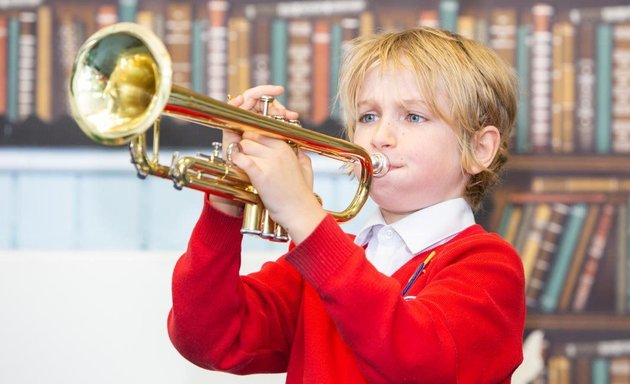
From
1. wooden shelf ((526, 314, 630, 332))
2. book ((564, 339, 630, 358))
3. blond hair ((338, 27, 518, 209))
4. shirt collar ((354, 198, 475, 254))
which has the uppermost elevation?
blond hair ((338, 27, 518, 209))

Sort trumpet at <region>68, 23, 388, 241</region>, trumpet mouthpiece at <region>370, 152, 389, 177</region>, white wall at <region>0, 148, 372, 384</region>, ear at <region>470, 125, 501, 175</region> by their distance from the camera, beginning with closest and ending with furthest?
trumpet at <region>68, 23, 388, 241</region> < trumpet mouthpiece at <region>370, 152, 389, 177</region> < ear at <region>470, 125, 501, 175</region> < white wall at <region>0, 148, 372, 384</region>

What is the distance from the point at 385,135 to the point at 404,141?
30mm

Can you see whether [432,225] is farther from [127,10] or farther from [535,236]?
[127,10]

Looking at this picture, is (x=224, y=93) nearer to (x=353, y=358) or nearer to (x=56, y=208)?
(x=56, y=208)

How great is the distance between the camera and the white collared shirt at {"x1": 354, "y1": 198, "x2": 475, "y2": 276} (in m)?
1.34

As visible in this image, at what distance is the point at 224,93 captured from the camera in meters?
2.12

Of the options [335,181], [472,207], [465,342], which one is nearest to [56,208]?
[335,181]

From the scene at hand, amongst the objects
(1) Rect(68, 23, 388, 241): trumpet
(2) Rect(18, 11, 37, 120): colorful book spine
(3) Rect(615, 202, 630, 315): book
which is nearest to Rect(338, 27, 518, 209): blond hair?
(1) Rect(68, 23, 388, 241): trumpet

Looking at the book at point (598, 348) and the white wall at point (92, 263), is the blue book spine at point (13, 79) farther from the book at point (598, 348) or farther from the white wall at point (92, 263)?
the book at point (598, 348)

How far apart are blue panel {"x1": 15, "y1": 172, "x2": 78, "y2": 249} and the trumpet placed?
106 centimetres

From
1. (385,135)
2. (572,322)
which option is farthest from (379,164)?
(572,322)

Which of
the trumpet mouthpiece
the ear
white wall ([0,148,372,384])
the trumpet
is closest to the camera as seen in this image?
the trumpet

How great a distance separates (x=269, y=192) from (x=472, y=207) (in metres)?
0.49

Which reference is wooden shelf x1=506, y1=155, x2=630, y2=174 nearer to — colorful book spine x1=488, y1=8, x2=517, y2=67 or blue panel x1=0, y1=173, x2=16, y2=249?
colorful book spine x1=488, y1=8, x2=517, y2=67
